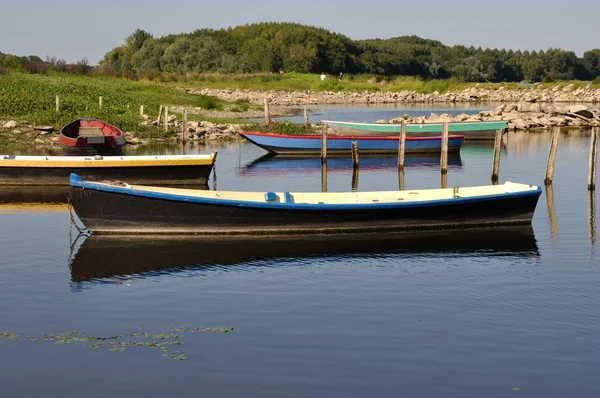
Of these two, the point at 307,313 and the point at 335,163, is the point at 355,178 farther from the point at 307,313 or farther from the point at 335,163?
the point at 307,313

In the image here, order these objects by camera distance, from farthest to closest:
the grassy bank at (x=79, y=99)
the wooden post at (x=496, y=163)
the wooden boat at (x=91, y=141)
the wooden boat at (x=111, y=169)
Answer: the grassy bank at (x=79, y=99) → the wooden boat at (x=91, y=141) → the wooden post at (x=496, y=163) → the wooden boat at (x=111, y=169)

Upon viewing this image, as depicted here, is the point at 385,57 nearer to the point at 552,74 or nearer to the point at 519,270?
the point at 552,74

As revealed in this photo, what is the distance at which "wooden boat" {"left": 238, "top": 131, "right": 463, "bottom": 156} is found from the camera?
43094 mm

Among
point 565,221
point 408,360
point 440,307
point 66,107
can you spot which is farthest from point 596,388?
point 66,107

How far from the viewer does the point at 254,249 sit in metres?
21.4

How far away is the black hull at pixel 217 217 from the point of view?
2217 centimetres

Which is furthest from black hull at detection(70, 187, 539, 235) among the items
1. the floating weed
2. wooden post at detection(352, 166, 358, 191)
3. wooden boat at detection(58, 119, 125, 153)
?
wooden boat at detection(58, 119, 125, 153)

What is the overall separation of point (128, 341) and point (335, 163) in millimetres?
27899

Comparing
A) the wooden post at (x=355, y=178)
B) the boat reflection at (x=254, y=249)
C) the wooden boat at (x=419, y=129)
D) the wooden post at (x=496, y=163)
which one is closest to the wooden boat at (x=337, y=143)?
the wooden boat at (x=419, y=129)

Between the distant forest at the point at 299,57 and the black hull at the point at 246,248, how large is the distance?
265 feet

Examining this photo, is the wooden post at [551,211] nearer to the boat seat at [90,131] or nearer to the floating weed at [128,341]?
the floating weed at [128,341]

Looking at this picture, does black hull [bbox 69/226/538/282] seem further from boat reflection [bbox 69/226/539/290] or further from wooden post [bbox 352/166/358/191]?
wooden post [bbox 352/166/358/191]

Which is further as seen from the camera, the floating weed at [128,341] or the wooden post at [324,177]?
the wooden post at [324,177]

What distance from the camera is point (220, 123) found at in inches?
2194
